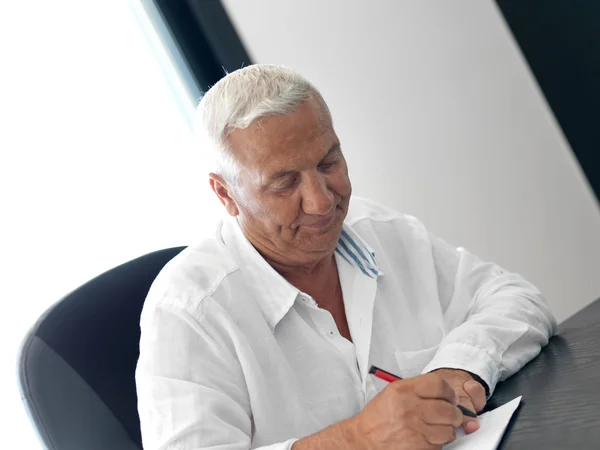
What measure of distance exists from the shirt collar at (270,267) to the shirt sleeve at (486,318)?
0.58ft

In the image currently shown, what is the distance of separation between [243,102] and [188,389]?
455mm

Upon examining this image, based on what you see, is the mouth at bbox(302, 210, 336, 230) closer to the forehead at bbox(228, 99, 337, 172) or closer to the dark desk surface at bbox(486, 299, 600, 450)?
the forehead at bbox(228, 99, 337, 172)

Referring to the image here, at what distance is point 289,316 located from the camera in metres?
1.33

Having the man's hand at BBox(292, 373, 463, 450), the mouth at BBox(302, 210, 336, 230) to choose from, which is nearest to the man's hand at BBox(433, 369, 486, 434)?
the man's hand at BBox(292, 373, 463, 450)

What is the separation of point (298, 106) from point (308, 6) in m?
1.30

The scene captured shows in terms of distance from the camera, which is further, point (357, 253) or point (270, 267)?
point (357, 253)

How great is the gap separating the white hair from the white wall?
3.94 feet

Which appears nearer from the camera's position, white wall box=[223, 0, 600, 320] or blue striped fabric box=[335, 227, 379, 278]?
blue striped fabric box=[335, 227, 379, 278]

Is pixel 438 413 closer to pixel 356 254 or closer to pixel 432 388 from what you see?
pixel 432 388

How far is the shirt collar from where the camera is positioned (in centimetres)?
132

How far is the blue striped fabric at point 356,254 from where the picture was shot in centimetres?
147

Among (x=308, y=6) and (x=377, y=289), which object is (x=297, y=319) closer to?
(x=377, y=289)

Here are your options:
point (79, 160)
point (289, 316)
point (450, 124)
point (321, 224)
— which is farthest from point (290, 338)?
point (450, 124)

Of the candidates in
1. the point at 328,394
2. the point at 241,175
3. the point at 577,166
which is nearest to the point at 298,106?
the point at 241,175
